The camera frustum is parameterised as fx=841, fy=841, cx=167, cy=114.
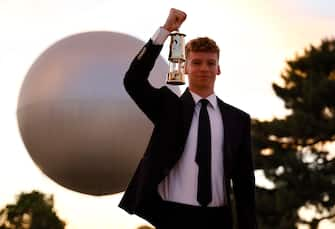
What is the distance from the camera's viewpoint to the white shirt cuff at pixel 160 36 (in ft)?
14.4

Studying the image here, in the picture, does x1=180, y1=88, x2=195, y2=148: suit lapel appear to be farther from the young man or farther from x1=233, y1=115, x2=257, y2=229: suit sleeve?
x1=233, y1=115, x2=257, y2=229: suit sleeve

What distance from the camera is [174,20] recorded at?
438 centimetres

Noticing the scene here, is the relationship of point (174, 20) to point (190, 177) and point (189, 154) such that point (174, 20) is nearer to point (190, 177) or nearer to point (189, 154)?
point (189, 154)

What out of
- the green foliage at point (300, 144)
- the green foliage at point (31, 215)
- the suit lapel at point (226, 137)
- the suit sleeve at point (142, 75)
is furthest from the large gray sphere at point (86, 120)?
the green foliage at point (31, 215)

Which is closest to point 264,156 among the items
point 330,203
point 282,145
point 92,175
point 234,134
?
point 282,145

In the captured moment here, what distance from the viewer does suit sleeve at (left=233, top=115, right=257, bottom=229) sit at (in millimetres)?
4547

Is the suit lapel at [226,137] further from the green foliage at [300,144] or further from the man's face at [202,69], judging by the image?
the green foliage at [300,144]

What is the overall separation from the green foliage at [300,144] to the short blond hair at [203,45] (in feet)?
61.3

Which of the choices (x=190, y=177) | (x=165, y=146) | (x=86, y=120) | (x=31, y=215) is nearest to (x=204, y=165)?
(x=190, y=177)

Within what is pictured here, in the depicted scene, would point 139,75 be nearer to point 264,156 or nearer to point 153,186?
point 153,186

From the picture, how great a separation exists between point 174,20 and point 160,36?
0.11 metres

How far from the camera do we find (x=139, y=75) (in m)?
4.38

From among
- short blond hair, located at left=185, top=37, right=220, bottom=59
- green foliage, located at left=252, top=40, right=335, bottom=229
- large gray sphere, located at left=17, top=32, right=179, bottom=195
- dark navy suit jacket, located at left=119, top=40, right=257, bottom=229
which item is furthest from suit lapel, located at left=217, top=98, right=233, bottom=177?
green foliage, located at left=252, top=40, right=335, bottom=229

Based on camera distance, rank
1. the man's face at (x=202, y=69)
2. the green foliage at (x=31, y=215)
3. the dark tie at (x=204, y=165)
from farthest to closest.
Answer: the green foliage at (x=31, y=215), the man's face at (x=202, y=69), the dark tie at (x=204, y=165)
